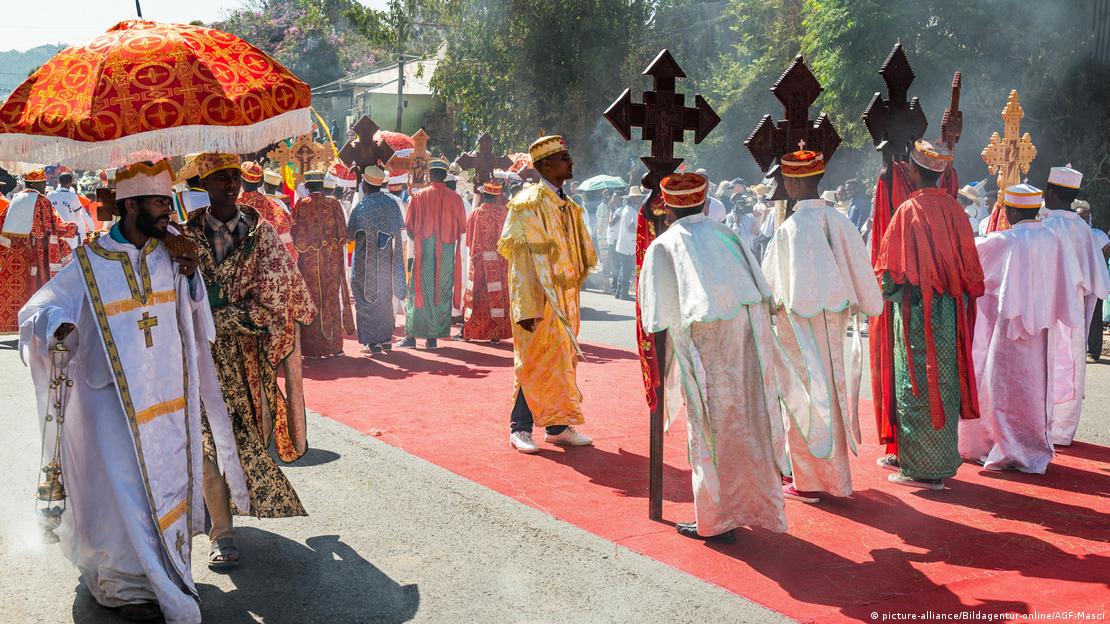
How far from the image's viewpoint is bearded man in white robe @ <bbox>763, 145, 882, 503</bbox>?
6.15 meters

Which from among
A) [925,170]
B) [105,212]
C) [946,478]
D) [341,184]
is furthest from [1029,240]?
[341,184]

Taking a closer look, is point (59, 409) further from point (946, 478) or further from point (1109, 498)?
point (1109, 498)

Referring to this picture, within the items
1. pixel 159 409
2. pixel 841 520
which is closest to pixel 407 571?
pixel 159 409

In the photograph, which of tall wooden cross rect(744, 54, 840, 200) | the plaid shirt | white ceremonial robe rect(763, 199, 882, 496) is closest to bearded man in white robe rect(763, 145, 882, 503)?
white ceremonial robe rect(763, 199, 882, 496)

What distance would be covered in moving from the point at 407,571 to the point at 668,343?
1.87m

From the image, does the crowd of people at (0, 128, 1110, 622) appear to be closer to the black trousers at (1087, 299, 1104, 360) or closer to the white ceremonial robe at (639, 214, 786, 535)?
the white ceremonial robe at (639, 214, 786, 535)

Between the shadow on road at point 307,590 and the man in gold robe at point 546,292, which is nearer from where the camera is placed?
the shadow on road at point 307,590

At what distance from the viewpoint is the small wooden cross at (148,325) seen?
4.71 m

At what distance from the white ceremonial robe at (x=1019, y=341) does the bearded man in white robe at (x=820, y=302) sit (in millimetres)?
1597

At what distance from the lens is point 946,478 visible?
6.98 metres

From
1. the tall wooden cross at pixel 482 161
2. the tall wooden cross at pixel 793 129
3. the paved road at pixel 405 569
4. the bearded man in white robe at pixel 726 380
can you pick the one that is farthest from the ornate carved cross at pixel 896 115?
the tall wooden cross at pixel 482 161

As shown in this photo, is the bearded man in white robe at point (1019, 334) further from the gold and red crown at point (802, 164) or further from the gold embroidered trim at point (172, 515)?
the gold embroidered trim at point (172, 515)

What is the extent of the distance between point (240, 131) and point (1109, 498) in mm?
5325

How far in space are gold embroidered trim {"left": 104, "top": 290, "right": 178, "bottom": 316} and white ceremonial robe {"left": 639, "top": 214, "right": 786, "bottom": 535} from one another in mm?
2262
